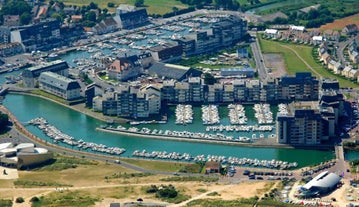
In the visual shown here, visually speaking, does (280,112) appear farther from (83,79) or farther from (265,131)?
(83,79)

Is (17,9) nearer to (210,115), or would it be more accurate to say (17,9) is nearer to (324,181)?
(210,115)

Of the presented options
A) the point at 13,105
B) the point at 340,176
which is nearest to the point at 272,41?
the point at 13,105

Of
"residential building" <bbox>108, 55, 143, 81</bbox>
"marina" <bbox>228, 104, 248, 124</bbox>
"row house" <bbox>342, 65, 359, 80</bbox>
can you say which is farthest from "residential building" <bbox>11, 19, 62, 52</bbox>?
"row house" <bbox>342, 65, 359, 80</bbox>

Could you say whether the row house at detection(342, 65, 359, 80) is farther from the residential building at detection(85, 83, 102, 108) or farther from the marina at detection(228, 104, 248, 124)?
the residential building at detection(85, 83, 102, 108)

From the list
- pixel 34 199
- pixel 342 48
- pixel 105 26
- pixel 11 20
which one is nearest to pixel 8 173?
pixel 34 199

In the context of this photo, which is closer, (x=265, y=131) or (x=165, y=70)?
(x=265, y=131)

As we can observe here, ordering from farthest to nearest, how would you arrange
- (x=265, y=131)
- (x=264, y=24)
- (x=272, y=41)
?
(x=264, y=24), (x=272, y=41), (x=265, y=131)
